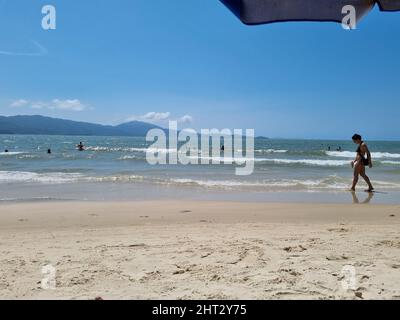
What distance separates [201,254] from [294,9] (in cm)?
285

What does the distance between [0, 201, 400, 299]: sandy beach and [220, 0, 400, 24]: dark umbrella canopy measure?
A: 7.33 ft

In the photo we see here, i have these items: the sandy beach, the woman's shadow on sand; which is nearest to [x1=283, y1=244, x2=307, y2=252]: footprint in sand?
the sandy beach

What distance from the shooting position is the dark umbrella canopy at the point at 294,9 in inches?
104

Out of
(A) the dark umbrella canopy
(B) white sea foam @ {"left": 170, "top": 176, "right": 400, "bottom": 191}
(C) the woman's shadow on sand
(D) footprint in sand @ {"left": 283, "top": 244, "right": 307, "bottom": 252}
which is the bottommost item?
(C) the woman's shadow on sand

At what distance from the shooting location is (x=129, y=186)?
12.8 metres

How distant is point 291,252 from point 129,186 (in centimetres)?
913

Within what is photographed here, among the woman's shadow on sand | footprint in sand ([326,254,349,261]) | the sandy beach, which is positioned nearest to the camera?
the sandy beach

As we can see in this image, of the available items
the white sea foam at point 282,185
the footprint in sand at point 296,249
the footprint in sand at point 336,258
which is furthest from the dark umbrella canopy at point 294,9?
the white sea foam at point 282,185

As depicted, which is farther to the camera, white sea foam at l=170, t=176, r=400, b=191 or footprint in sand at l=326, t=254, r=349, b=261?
white sea foam at l=170, t=176, r=400, b=191

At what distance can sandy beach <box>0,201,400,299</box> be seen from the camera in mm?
3258

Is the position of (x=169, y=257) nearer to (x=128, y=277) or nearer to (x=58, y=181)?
(x=128, y=277)

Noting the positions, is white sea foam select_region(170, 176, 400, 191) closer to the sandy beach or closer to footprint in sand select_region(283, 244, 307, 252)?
the sandy beach

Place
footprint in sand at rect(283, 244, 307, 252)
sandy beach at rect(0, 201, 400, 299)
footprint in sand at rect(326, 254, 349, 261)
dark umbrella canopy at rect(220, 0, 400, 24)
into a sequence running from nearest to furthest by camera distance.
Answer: dark umbrella canopy at rect(220, 0, 400, 24) → sandy beach at rect(0, 201, 400, 299) → footprint in sand at rect(326, 254, 349, 261) → footprint in sand at rect(283, 244, 307, 252)
